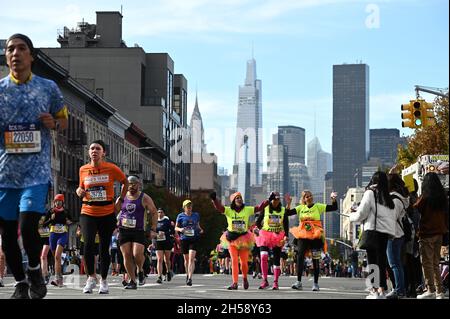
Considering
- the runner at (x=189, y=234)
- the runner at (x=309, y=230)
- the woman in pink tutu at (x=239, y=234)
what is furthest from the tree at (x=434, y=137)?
the woman in pink tutu at (x=239, y=234)

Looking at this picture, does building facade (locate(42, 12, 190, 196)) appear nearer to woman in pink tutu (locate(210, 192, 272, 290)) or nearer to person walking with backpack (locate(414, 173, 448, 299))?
woman in pink tutu (locate(210, 192, 272, 290))

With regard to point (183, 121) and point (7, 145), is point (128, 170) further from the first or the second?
point (7, 145)

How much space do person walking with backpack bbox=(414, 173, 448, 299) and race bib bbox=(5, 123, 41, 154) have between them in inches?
269

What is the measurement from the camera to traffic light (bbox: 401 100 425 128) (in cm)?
3366

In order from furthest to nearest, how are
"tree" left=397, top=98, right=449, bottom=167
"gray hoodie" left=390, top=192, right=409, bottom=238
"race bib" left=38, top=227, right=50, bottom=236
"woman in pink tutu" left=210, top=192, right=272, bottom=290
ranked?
"tree" left=397, top=98, right=449, bottom=167
"race bib" left=38, top=227, right=50, bottom=236
"woman in pink tutu" left=210, top=192, right=272, bottom=290
"gray hoodie" left=390, top=192, right=409, bottom=238

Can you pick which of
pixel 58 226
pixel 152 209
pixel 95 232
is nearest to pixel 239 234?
pixel 152 209

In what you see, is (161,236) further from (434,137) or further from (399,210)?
(434,137)

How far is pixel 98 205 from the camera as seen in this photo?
15438mm

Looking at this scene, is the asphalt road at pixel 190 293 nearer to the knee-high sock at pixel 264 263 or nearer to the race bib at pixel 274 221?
the knee-high sock at pixel 264 263

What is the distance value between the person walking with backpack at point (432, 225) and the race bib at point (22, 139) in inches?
269

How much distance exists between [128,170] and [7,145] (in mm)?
91616

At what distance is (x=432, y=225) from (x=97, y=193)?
15.4 ft

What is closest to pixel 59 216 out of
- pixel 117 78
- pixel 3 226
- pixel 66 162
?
pixel 3 226

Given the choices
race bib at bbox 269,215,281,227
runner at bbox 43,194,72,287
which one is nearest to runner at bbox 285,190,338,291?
race bib at bbox 269,215,281,227
